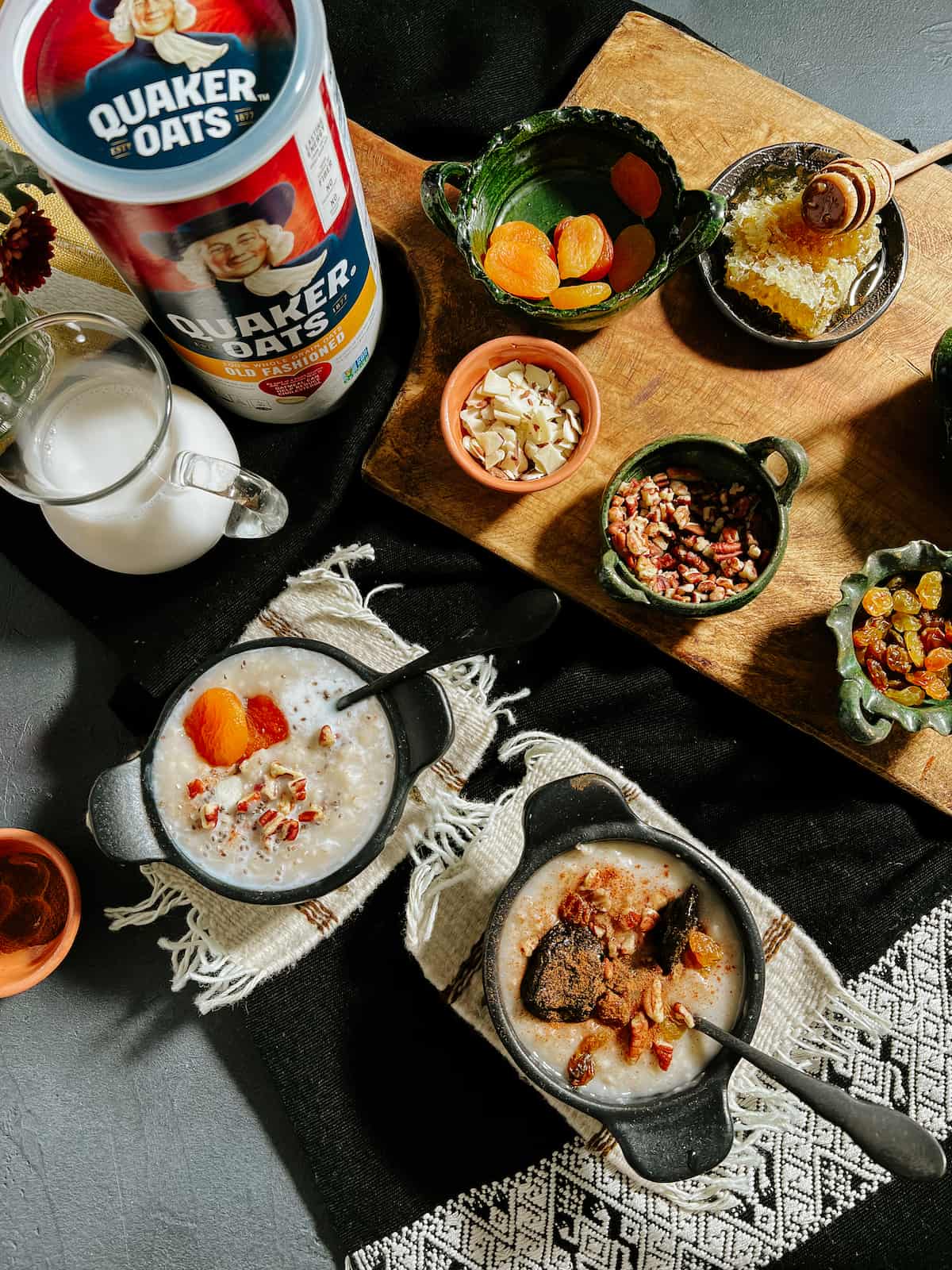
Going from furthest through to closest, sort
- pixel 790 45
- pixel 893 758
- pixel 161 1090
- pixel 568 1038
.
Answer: pixel 790 45, pixel 161 1090, pixel 893 758, pixel 568 1038

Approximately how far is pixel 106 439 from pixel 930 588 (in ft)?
3.17

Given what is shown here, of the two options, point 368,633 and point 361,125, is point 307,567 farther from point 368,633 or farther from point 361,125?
point 361,125

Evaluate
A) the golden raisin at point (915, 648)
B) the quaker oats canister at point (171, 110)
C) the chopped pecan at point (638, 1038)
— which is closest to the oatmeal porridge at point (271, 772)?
the chopped pecan at point (638, 1038)

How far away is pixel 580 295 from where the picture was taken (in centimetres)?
119

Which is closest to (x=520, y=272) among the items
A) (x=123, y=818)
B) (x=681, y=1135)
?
(x=123, y=818)

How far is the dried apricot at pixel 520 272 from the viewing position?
120cm

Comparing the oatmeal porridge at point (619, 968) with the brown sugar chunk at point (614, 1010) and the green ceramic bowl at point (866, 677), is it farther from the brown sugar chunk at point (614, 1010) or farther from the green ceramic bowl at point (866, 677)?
the green ceramic bowl at point (866, 677)

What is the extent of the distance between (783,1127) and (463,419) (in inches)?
37.7

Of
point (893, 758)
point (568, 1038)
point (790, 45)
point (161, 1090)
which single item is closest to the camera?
point (568, 1038)

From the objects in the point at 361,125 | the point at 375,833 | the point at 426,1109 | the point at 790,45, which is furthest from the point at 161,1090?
the point at 790,45

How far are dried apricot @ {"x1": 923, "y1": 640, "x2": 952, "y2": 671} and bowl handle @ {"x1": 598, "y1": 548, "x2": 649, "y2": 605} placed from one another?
34 centimetres

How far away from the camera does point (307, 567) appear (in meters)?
1.28

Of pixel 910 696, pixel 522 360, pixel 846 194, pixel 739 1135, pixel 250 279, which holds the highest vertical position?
pixel 250 279

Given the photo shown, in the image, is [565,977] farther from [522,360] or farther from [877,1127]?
[522,360]
